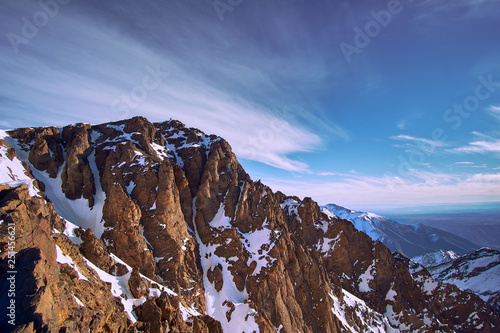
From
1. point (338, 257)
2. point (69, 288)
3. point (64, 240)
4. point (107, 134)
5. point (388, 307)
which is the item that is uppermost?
point (107, 134)

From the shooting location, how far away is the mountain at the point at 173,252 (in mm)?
29562

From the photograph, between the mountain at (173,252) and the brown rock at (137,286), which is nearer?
the mountain at (173,252)

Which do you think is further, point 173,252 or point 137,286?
point 173,252

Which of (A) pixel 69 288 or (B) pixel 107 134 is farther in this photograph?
(B) pixel 107 134

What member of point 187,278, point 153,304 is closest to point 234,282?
point 187,278

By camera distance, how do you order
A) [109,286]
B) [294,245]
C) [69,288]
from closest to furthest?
[69,288], [109,286], [294,245]

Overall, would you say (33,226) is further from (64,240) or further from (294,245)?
(294,245)

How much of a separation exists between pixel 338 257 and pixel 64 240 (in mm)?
117652

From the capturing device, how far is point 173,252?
76.4 meters

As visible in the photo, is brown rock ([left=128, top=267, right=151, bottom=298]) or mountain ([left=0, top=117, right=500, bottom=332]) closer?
mountain ([left=0, top=117, right=500, bottom=332])

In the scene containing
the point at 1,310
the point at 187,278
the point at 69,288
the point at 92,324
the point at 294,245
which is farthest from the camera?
the point at 294,245

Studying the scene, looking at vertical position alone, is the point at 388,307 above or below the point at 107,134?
below

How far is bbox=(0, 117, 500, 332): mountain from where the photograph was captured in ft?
97.0

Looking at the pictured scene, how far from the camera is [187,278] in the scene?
75.1 metres
